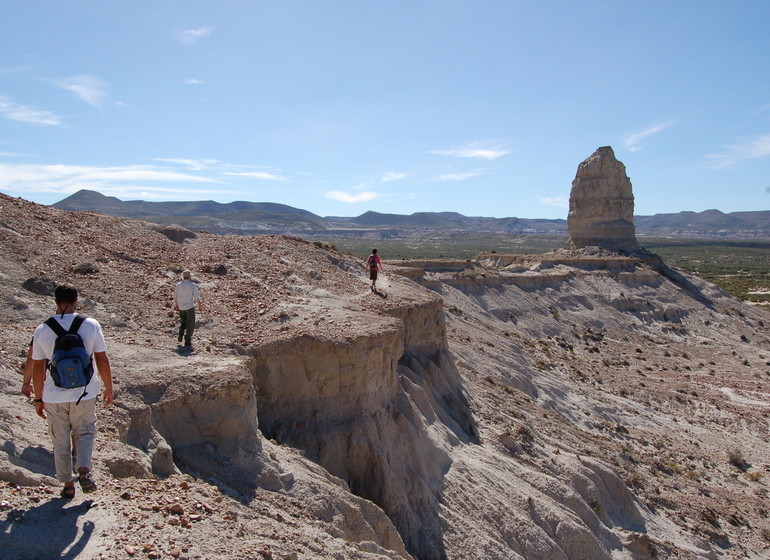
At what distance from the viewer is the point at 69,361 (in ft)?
16.4

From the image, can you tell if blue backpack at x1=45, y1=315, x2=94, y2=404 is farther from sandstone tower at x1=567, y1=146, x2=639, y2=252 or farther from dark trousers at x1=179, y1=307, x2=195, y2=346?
sandstone tower at x1=567, y1=146, x2=639, y2=252

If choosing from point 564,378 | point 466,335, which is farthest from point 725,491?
point 466,335

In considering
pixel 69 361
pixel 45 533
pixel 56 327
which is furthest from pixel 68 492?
pixel 56 327

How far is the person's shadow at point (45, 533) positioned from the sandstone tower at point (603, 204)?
52.1 m

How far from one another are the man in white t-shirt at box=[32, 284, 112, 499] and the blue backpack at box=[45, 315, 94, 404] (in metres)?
0.05

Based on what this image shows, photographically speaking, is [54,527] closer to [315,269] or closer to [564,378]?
[315,269]

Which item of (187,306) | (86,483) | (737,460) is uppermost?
(187,306)

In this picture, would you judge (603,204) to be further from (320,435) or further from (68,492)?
(68,492)

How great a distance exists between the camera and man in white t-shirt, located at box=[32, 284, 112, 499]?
505 cm

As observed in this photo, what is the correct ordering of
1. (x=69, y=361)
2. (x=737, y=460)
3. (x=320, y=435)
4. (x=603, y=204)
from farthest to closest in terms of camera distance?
(x=603, y=204) → (x=737, y=460) → (x=320, y=435) → (x=69, y=361)

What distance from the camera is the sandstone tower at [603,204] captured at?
51625 mm

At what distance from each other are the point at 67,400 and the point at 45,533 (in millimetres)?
1052

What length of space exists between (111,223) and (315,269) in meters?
5.40

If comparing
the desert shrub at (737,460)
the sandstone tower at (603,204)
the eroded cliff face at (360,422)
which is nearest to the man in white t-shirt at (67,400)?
the eroded cliff face at (360,422)
